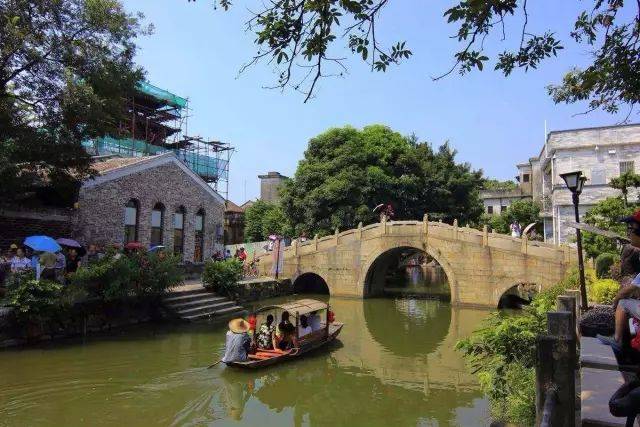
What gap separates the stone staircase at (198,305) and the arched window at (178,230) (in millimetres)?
2708

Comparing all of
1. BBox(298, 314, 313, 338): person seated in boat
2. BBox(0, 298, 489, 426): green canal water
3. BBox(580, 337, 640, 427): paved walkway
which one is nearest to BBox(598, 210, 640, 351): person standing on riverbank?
BBox(580, 337, 640, 427): paved walkway

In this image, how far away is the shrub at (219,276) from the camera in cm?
1797

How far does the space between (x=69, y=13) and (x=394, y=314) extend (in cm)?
1478

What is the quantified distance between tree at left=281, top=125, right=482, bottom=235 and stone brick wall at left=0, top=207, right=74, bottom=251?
13751 millimetres

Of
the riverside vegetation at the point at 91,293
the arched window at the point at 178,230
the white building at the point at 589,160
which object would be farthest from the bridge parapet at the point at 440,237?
the riverside vegetation at the point at 91,293

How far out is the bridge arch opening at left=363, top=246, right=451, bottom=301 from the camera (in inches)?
968

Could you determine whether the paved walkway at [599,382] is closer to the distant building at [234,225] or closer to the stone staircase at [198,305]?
the stone staircase at [198,305]

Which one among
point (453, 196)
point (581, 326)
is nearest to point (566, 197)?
point (453, 196)

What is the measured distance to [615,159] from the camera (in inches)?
902

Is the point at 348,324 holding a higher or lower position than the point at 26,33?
lower

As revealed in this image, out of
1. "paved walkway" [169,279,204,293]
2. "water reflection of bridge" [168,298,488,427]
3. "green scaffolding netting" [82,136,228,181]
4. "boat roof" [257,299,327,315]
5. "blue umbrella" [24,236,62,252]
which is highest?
"green scaffolding netting" [82,136,228,181]

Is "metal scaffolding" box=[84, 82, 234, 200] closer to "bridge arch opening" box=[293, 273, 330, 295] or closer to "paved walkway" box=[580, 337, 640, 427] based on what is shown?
"bridge arch opening" box=[293, 273, 330, 295]

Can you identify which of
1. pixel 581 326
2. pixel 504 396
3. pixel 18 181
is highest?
pixel 18 181

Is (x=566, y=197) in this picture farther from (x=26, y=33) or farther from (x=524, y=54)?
(x=26, y=33)
